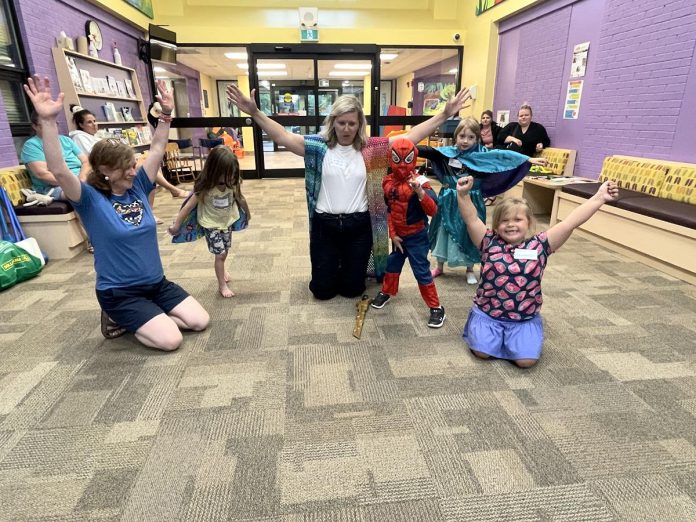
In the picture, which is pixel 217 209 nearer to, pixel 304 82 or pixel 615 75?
pixel 615 75

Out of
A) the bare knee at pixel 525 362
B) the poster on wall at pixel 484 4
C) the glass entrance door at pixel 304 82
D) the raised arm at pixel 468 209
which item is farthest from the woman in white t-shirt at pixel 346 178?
the glass entrance door at pixel 304 82

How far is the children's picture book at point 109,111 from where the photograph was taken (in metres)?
6.01

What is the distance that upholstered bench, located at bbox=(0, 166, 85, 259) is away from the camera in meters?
3.78

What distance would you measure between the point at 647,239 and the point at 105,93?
6660 mm

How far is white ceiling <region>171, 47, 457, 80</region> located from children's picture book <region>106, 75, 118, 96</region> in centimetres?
220

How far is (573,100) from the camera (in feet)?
18.1

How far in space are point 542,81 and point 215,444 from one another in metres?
6.48

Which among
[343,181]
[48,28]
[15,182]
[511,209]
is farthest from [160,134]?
[48,28]

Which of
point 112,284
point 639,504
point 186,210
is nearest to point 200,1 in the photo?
point 186,210

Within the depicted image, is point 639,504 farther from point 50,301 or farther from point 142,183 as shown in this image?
point 50,301

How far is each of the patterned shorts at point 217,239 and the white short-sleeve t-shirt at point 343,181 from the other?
0.76 metres

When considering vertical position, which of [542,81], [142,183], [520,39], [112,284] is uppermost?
[520,39]

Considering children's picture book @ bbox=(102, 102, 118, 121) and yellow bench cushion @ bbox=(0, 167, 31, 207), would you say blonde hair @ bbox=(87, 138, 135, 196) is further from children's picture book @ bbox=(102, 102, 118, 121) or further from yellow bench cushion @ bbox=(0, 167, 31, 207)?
children's picture book @ bbox=(102, 102, 118, 121)

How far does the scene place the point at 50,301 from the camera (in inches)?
120
